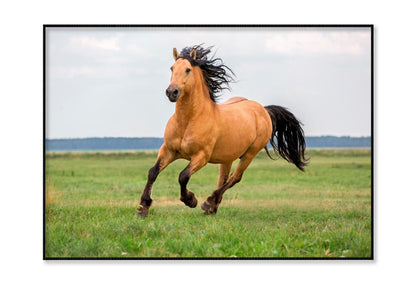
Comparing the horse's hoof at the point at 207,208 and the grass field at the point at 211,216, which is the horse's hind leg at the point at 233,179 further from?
the grass field at the point at 211,216

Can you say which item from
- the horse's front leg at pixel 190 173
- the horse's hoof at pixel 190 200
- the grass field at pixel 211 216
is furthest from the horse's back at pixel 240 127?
the horse's hoof at pixel 190 200

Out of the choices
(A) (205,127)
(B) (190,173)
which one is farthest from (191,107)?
(B) (190,173)

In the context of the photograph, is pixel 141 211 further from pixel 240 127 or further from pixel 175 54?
pixel 175 54

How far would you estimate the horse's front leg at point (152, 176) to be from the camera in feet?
19.5

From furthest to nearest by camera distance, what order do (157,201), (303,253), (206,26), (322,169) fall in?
(322,169) < (157,201) < (206,26) < (303,253)

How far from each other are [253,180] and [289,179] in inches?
18.9

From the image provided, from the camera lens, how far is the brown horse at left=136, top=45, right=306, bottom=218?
19.0 ft

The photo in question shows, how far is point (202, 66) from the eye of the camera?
236 inches

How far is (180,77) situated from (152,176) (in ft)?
3.95

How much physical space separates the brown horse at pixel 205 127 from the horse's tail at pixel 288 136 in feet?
1.01

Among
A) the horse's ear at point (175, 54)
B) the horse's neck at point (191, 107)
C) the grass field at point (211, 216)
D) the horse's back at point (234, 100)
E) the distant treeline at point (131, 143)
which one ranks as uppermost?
the horse's ear at point (175, 54)

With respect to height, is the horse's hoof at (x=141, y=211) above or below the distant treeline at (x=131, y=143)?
below
